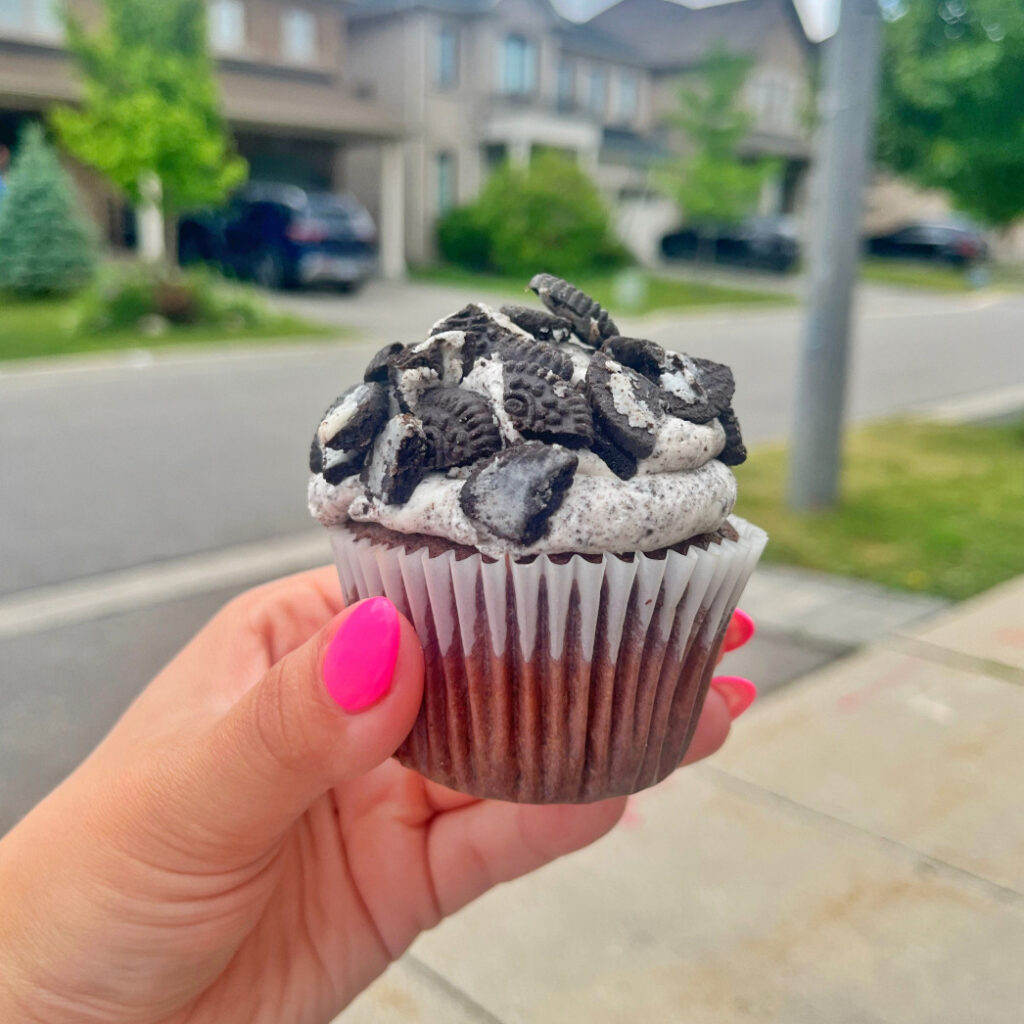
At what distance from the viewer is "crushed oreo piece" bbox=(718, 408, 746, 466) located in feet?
5.81

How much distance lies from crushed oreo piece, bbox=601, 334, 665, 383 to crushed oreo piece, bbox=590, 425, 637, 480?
0.57 feet

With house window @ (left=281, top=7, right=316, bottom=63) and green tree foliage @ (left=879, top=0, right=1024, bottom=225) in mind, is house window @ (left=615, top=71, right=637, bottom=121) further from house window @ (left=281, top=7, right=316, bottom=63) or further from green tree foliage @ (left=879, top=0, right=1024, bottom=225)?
green tree foliage @ (left=879, top=0, right=1024, bottom=225)

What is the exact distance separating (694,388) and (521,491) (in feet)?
1.32

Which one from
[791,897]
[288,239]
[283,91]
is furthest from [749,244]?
[791,897]

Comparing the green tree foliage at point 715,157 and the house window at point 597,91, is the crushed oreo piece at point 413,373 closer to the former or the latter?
the green tree foliage at point 715,157

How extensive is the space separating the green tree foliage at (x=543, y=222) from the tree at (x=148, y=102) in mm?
7386

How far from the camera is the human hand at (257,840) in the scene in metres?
1.57

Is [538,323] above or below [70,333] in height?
above

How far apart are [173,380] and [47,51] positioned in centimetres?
1073

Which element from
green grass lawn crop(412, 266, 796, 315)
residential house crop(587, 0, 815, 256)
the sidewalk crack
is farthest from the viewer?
residential house crop(587, 0, 815, 256)

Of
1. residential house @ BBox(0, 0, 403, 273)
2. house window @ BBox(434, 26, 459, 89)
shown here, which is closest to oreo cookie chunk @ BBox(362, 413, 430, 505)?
residential house @ BBox(0, 0, 403, 273)

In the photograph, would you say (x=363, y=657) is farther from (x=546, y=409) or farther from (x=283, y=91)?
(x=283, y=91)

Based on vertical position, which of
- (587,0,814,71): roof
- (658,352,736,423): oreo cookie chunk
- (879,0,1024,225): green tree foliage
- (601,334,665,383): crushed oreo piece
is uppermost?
(587,0,814,71): roof

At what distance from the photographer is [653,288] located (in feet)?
70.2
